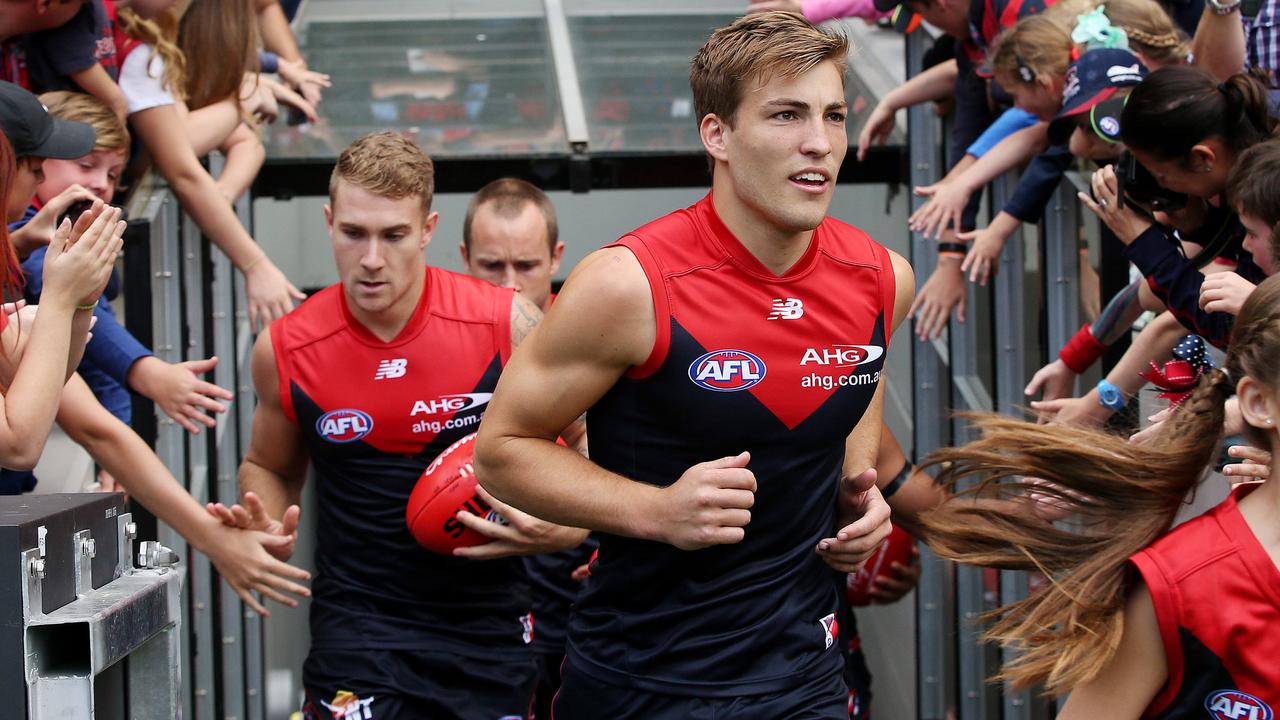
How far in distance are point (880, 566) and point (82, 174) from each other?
3062 millimetres

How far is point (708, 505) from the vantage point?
120 inches

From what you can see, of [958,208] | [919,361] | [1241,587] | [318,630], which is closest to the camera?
[1241,587]

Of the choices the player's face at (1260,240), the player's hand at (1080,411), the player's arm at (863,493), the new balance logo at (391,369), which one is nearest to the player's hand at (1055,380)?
the player's hand at (1080,411)

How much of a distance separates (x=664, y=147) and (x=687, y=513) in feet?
15.6

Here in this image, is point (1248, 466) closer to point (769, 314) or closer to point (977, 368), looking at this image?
point (769, 314)

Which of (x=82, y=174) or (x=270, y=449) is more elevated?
(x=82, y=174)

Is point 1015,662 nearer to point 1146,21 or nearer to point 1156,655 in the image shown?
point 1156,655

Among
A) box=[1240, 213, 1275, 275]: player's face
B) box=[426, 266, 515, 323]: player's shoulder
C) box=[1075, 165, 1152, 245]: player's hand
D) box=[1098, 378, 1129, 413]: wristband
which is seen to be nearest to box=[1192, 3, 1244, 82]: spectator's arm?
box=[1075, 165, 1152, 245]: player's hand

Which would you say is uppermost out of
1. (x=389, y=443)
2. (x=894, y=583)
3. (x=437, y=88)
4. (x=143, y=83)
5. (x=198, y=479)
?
(x=143, y=83)

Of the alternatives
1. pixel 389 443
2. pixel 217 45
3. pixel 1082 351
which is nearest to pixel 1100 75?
pixel 1082 351

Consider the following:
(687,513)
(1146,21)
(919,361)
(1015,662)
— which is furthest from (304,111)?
(1015,662)

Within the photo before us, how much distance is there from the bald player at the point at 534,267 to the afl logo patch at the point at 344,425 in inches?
41.2

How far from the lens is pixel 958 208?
528 cm

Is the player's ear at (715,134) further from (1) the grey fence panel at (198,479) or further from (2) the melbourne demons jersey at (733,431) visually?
(1) the grey fence panel at (198,479)
